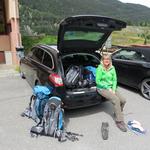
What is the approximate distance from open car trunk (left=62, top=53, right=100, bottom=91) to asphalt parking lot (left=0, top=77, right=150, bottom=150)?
68 centimetres

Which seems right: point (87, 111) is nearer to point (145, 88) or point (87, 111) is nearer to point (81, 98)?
point (81, 98)

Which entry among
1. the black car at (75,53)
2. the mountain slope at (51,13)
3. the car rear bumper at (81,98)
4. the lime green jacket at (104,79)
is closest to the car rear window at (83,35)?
the black car at (75,53)

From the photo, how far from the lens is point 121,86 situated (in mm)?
6848

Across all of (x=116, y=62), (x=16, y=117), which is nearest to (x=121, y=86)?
(x=116, y=62)

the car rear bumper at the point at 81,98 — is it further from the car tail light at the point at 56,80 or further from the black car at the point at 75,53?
the car tail light at the point at 56,80

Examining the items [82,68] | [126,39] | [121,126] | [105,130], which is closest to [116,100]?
[121,126]

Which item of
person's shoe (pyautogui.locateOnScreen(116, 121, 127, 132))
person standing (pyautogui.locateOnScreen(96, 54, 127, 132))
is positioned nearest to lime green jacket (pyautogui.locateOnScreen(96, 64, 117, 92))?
person standing (pyautogui.locateOnScreen(96, 54, 127, 132))

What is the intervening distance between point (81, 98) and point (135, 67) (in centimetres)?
229

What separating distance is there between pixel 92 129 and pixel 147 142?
1014mm

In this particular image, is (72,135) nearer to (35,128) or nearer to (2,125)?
(35,128)

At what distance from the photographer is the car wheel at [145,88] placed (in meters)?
5.73

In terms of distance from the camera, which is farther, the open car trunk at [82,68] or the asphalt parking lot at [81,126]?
the open car trunk at [82,68]

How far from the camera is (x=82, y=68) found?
5.00 m

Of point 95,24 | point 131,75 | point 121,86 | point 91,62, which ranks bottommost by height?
point 121,86
